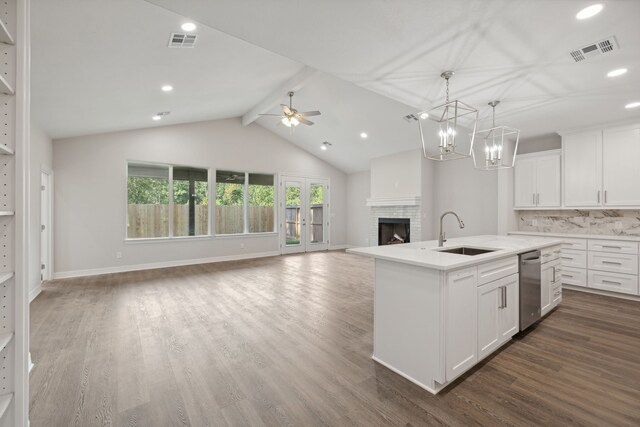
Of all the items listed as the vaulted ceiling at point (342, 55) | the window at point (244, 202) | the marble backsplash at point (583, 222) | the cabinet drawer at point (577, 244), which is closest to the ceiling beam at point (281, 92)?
the vaulted ceiling at point (342, 55)

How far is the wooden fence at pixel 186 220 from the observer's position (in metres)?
6.43

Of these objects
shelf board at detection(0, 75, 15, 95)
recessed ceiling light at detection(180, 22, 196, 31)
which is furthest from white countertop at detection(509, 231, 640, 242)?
shelf board at detection(0, 75, 15, 95)

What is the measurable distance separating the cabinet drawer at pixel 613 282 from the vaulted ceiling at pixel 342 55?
2346mm

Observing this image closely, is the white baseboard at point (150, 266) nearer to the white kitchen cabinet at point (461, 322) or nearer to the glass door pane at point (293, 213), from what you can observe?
the glass door pane at point (293, 213)

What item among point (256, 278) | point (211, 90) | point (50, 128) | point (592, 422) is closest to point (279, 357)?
point (592, 422)

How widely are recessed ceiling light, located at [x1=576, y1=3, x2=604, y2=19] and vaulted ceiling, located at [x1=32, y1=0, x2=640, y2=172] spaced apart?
0.04m

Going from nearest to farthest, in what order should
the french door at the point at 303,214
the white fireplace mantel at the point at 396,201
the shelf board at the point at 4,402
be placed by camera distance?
the shelf board at the point at 4,402 < the white fireplace mantel at the point at 396,201 < the french door at the point at 303,214

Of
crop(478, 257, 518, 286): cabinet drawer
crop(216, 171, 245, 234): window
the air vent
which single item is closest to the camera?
crop(478, 257, 518, 286): cabinet drawer

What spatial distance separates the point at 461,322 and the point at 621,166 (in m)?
4.46

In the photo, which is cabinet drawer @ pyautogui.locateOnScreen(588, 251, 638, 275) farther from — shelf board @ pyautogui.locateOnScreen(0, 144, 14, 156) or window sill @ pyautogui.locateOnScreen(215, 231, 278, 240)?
window sill @ pyautogui.locateOnScreen(215, 231, 278, 240)

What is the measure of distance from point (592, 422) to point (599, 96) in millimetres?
3690

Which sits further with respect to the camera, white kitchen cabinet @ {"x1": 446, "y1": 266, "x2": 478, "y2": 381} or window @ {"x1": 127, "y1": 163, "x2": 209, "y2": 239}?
window @ {"x1": 127, "y1": 163, "x2": 209, "y2": 239}

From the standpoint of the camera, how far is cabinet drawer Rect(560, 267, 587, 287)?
183 inches

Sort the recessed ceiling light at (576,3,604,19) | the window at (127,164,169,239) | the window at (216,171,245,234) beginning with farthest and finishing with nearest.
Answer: the window at (216,171,245,234) → the window at (127,164,169,239) → the recessed ceiling light at (576,3,604,19)
